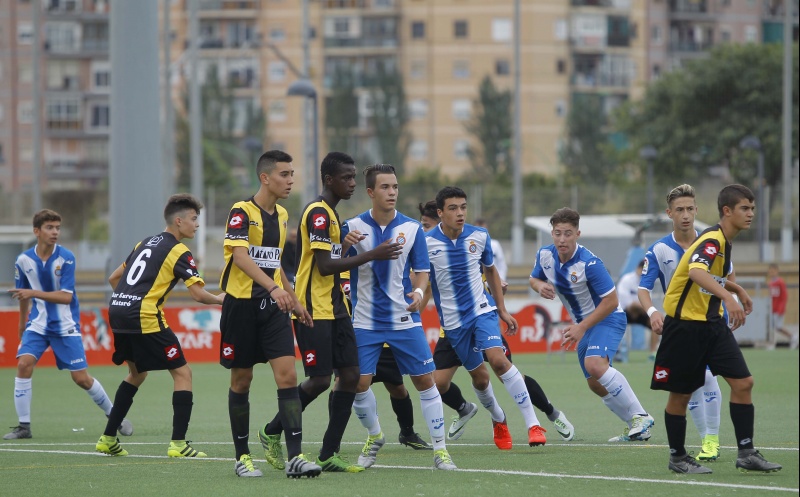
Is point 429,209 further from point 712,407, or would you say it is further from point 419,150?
point 419,150

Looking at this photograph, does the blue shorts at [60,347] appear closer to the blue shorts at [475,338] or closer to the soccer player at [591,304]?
the blue shorts at [475,338]

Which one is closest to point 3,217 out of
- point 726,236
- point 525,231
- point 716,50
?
point 525,231

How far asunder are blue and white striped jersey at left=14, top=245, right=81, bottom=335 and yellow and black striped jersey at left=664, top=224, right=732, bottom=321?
648cm

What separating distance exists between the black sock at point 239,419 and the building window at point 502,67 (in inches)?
3130

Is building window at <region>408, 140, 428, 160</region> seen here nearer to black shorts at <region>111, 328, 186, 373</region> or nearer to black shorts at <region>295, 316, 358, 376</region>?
black shorts at <region>111, 328, 186, 373</region>

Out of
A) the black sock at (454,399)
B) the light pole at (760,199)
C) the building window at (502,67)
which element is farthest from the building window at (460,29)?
the black sock at (454,399)

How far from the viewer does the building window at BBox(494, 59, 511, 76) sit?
8725 cm

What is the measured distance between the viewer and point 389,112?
279 ft

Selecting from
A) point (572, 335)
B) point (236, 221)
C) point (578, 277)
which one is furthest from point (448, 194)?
point (236, 221)

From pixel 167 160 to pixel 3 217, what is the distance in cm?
1020

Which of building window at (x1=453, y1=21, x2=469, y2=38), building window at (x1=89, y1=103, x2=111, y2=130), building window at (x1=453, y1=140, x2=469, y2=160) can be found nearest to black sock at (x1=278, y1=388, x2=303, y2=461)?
building window at (x1=453, y1=21, x2=469, y2=38)

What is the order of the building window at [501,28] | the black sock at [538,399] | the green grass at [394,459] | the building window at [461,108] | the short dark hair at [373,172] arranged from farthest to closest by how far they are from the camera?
the building window at [461,108], the building window at [501,28], the black sock at [538,399], the short dark hair at [373,172], the green grass at [394,459]

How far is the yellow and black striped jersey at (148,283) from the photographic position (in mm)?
10375

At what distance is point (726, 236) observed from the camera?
8914 mm
